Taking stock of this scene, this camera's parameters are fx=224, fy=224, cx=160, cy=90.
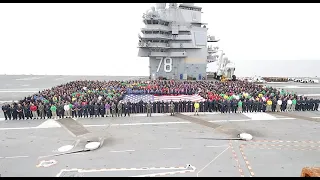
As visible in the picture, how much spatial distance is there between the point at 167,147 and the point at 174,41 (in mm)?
26103

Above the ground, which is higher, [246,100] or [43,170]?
[246,100]

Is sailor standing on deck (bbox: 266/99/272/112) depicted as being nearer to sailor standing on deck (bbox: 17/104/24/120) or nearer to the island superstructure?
the island superstructure

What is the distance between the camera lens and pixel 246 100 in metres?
18.8

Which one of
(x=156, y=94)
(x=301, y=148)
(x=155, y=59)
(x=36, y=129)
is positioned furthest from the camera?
(x=155, y=59)

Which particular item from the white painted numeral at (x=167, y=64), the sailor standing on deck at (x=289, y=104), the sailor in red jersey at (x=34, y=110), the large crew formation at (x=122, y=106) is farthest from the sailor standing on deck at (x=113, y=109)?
the white painted numeral at (x=167, y=64)

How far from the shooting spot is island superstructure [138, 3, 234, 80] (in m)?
33.5

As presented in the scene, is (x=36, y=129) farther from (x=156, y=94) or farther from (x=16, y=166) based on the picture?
(x=156, y=94)

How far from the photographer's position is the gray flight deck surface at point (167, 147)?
8.47 m

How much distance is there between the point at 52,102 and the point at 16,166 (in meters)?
9.94

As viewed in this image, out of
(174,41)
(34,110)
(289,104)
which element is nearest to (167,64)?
(174,41)

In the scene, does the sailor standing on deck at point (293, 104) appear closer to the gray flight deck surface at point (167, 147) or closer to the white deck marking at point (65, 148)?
the gray flight deck surface at point (167, 147)

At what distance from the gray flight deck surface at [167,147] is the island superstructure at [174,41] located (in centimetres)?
1971

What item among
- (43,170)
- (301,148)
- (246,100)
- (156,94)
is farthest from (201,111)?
(43,170)

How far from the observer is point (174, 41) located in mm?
34688
